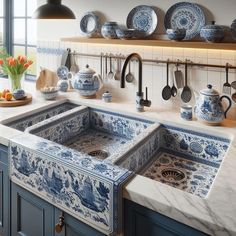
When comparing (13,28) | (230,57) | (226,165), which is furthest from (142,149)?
(13,28)

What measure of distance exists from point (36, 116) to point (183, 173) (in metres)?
0.98

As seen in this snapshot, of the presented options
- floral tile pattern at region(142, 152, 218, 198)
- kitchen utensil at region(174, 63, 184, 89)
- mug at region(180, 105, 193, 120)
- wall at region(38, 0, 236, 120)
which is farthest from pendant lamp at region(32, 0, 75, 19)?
floral tile pattern at region(142, 152, 218, 198)

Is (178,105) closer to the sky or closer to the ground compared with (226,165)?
closer to the sky

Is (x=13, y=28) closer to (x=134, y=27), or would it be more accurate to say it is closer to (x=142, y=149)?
(x=134, y=27)

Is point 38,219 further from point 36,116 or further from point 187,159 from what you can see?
point 187,159

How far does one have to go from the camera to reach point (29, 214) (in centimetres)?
132

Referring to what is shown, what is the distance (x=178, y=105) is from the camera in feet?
5.78

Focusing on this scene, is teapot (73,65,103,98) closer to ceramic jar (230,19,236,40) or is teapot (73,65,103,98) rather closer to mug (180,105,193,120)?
mug (180,105,193,120)

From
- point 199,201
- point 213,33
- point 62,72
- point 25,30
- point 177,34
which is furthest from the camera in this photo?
point 25,30

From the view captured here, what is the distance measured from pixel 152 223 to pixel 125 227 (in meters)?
0.12

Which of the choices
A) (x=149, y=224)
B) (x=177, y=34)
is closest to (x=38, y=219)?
(x=149, y=224)

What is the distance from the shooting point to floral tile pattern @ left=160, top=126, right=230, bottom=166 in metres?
1.41

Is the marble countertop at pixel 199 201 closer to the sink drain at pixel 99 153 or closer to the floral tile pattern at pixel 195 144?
the floral tile pattern at pixel 195 144

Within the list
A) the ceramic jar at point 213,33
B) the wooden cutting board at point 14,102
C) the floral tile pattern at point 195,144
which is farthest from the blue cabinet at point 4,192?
the ceramic jar at point 213,33
